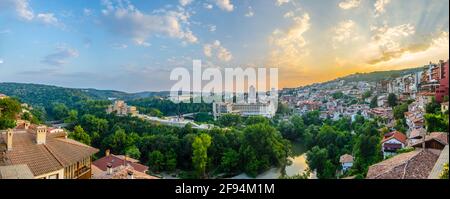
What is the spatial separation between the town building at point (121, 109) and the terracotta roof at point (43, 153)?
12.9ft

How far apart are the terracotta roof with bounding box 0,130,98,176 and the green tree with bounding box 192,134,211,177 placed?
335 cm

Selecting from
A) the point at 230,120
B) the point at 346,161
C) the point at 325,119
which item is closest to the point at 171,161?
the point at 230,120

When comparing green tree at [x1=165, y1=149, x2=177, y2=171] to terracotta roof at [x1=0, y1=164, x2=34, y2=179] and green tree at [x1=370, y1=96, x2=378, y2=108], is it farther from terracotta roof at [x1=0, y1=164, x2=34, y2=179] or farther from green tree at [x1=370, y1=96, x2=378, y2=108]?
terracotta roof at [x1=0, y1=164, x2=34, y2=179]

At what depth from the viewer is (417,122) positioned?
17.5 ft

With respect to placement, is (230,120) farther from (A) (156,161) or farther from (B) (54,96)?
(B) (54,96)

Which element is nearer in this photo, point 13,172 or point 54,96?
point 13,172

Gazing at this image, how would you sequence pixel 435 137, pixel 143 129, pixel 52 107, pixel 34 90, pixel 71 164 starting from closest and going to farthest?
pixel 71 164 < pixel 435 137 < pixel 34 90 < pixel 52 107 < pixel 143 129

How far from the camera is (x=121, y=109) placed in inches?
314

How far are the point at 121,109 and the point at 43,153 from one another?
16.9 ft
